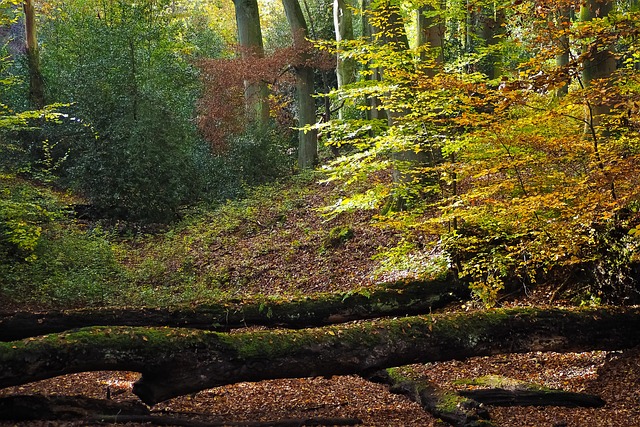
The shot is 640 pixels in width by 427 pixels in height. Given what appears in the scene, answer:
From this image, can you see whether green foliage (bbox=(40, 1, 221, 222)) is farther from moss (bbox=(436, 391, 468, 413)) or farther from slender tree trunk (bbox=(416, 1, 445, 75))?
moss (bbox=(436, 391, 468, 413))

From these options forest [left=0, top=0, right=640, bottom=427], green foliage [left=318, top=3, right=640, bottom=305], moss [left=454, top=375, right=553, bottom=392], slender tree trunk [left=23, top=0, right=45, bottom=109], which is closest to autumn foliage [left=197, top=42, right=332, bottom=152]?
forest [left=0, top=0, right=640, bottom=427]

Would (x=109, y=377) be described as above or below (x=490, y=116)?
below

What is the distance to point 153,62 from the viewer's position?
78.1 ft

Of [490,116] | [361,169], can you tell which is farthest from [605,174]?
[361,169]

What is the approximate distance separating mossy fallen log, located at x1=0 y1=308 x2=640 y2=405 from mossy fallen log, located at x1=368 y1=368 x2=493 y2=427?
0.38 meters

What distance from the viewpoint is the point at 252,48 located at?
22.6 metres

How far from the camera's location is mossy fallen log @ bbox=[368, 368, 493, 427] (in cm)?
518

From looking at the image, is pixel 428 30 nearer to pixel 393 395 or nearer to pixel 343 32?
pixel 393 395

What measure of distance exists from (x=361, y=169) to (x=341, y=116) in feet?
48.9

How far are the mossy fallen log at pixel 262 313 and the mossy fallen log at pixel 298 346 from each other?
1.25 meters

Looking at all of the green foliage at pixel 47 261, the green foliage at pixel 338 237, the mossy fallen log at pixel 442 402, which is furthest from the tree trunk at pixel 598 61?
the green foliage at pixel 47 261

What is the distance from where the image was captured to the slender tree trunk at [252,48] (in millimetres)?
22688

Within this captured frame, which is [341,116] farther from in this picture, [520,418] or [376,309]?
[520,418]

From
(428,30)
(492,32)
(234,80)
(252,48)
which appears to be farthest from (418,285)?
(252,48)
